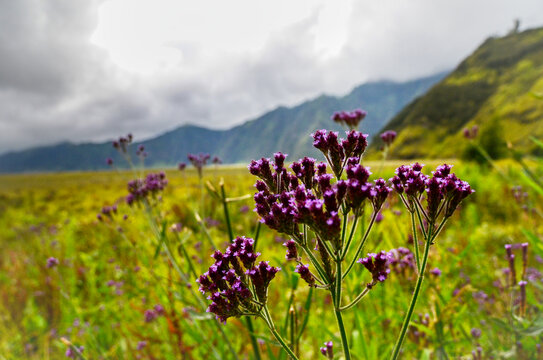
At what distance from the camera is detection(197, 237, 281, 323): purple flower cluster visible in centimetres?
129

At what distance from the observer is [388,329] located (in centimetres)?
326

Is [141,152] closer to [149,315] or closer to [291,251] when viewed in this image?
[149,315]

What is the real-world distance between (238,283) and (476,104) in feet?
673

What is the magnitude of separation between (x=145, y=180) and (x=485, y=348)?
3.61 m

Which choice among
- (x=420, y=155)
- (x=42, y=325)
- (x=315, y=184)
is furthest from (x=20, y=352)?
(x=420, y=155)

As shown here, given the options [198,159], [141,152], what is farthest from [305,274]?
[141,152]

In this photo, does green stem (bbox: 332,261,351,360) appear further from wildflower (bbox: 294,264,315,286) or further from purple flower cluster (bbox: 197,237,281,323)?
purple flower cluster (bbox: 197,237,281,323)

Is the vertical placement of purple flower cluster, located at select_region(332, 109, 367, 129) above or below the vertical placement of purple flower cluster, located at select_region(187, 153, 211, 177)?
above

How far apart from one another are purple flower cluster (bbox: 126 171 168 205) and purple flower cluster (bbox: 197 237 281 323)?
2163mm

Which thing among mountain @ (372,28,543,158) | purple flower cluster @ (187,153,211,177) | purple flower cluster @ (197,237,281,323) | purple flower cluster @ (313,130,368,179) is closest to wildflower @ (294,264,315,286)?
purple flower cluster @ (197,237,281,323)

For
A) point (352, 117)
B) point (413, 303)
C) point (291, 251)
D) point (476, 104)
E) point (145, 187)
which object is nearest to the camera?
point (413, 303)

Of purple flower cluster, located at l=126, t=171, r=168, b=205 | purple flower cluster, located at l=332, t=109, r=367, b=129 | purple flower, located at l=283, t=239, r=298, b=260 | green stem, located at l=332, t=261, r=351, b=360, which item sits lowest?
green stem, located at l=332, t=261, r=351, b=360

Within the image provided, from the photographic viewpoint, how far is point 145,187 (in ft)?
10.9

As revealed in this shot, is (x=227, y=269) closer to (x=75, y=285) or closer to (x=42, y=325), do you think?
(x=42, y=325)
